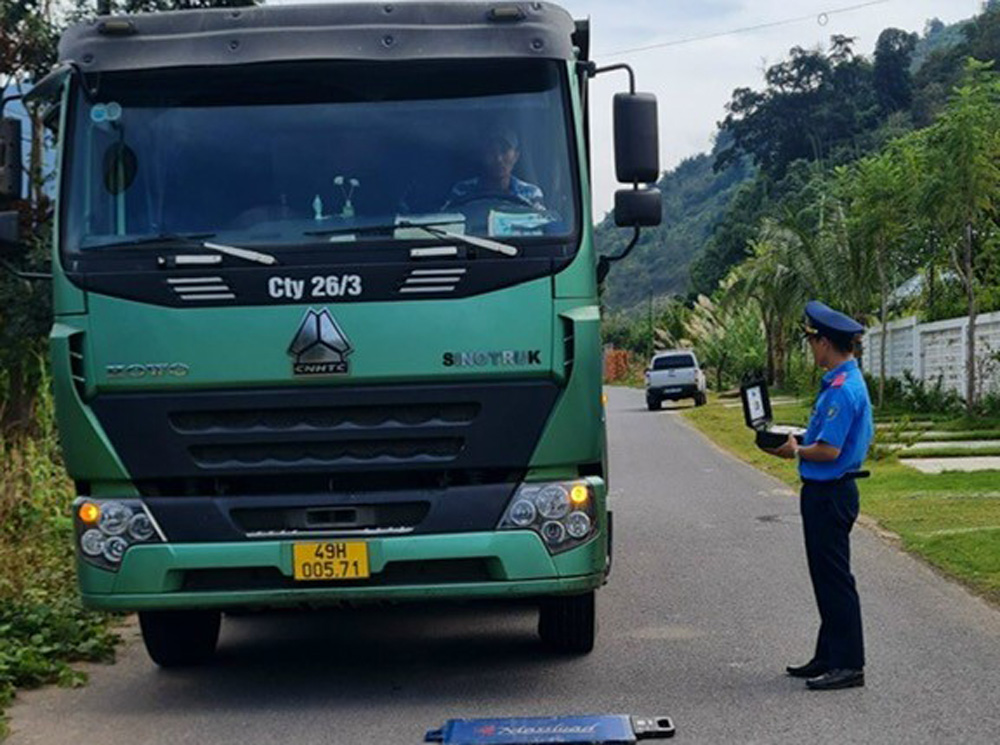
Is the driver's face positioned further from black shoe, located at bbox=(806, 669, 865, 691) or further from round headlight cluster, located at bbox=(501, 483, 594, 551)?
black shoe, located at bbox=(806, 669, 865, 691)

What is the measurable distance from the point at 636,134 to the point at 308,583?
2732 millimetres

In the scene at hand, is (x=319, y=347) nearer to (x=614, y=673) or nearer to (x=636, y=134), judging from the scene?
(x=636, y=134)

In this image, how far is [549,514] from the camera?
8164mm

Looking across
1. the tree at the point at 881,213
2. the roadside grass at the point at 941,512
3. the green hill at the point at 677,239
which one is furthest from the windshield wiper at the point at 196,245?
the green hill at the point at 677,239

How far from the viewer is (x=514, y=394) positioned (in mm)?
8102

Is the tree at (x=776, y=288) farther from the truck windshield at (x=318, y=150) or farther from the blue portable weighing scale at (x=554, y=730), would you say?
the blue portable weighing scale at (x=554, y=730)

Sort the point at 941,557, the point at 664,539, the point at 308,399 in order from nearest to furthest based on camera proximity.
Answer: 1. the point at 308,399
2. the point at 941,557
3. the point at 664,539

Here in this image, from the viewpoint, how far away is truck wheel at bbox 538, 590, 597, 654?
9180 mm

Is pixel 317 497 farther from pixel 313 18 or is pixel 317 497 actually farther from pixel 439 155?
pixel 313 18

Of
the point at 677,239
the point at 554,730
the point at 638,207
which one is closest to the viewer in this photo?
the point at 554,730

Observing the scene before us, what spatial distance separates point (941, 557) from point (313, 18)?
703 centimetres

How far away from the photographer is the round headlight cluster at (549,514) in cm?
813

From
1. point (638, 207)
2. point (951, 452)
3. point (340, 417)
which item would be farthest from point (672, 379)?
point (340, 417)

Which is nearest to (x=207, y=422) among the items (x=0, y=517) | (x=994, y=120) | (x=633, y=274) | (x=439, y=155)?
(x=439, y=155)
